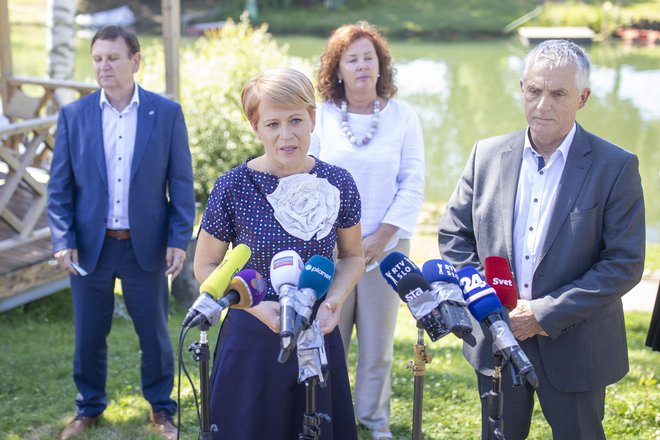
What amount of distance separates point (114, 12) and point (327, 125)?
4041 cm

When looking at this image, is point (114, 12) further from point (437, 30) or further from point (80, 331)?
point (80, 331)

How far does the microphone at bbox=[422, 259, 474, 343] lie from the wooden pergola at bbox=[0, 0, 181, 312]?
412cm

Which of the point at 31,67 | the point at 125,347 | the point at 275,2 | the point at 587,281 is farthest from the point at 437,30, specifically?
the point at 587,281

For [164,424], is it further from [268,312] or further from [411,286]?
[411,286]

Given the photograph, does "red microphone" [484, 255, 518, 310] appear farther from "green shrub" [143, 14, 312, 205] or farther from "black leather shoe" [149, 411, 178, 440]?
"green shrub" [143, 14, 312, 205]

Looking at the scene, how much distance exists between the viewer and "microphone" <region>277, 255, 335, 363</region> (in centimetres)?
237

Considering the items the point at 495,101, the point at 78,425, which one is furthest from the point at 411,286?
the point at 495,101

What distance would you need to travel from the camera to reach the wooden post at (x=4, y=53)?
780 cm

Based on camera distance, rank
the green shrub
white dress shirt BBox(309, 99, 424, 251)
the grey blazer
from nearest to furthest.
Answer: the grey blazer
white dress shirt BBox(309, 99, 424, 251)
the green shrub

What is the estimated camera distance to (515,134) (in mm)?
3398

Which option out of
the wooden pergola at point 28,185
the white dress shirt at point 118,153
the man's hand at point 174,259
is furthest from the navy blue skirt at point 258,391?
the wooden pergola at point 28,185

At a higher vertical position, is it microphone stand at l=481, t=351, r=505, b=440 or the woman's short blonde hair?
the woman's short blonde hair

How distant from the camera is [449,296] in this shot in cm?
249

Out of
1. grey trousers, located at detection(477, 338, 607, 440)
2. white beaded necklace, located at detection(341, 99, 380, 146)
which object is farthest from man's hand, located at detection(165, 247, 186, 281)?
grey trousers, located at detection(477, 338, 607, 440)
